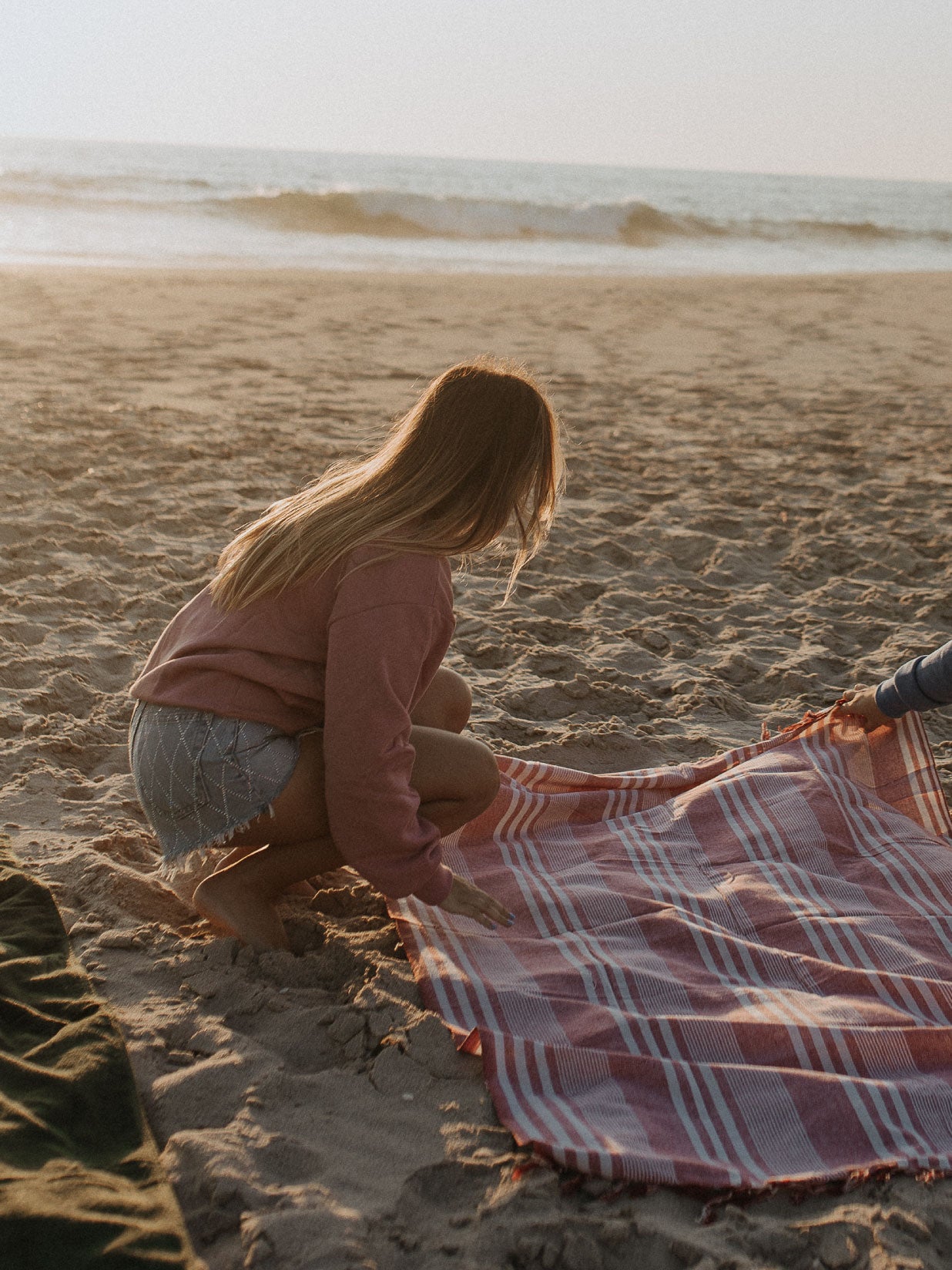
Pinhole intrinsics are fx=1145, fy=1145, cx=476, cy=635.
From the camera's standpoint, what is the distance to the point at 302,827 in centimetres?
214

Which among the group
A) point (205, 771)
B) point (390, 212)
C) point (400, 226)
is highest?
point (390, 212)

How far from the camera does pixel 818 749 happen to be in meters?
2.78

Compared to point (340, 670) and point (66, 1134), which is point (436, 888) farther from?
point (66, 1134)

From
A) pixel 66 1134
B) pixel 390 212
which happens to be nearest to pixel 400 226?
pixel 390 212

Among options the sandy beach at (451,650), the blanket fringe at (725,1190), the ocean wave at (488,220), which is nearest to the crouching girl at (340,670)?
the sandy beach at (451,650)

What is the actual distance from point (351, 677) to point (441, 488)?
37 cm

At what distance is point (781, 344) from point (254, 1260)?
346 inches

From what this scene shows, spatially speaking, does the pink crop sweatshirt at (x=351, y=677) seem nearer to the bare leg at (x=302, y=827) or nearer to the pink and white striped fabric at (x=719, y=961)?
the bare leg at (x=302, y=827)

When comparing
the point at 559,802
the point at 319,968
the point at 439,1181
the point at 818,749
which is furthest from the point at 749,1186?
the point at 818,749

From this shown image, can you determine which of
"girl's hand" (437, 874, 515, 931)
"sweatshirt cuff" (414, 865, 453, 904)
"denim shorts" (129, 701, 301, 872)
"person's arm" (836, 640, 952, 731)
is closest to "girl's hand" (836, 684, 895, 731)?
"person's arm" (836, 640, 952, 731)

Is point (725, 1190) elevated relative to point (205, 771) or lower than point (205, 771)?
lower

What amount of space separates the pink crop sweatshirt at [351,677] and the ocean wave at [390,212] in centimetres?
1822

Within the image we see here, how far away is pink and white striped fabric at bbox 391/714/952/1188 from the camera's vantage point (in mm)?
1753

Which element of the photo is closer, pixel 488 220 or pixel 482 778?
pixel 482 778
